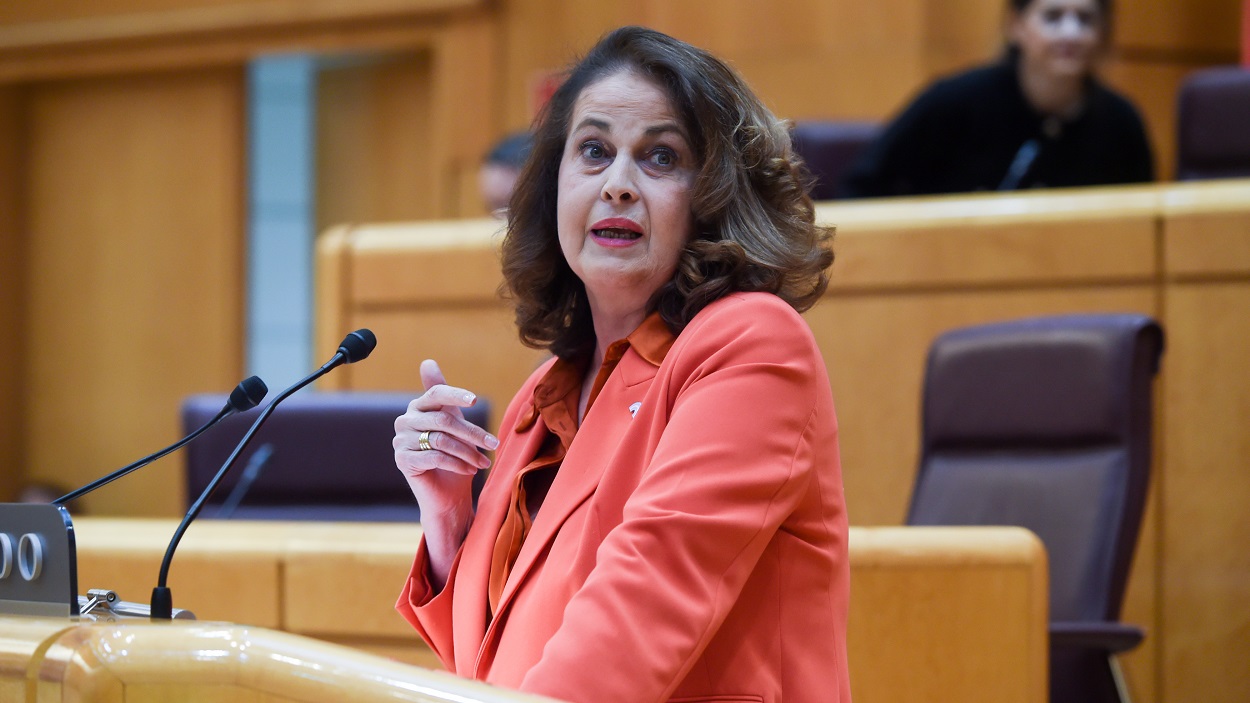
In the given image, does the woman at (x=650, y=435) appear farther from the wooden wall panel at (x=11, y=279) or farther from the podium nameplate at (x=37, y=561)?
the wooden wall panel at (x=11, y=279)

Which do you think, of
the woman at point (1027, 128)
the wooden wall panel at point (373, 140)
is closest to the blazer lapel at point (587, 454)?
the woman at point (1027, 128)

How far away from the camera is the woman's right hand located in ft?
4.01

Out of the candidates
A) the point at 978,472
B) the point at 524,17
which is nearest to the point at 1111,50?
the point at 978,472

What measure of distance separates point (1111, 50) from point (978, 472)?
1.30 meters

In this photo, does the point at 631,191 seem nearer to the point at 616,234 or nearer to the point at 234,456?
the point at 616,234

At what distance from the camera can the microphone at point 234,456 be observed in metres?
1.01

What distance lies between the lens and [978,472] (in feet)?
6.95

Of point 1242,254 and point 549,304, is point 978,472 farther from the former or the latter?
point 549,304

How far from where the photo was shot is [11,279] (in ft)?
18.6

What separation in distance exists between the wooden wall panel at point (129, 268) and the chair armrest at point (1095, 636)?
425 cm

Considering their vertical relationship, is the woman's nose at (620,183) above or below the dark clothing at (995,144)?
below

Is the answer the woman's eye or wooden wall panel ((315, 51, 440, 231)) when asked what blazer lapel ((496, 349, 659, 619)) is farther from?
wooden wall panel ((315, 51, 440, 231))

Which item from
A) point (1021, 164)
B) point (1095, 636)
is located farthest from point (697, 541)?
point (1021, 164)

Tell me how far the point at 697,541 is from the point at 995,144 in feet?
7.09
